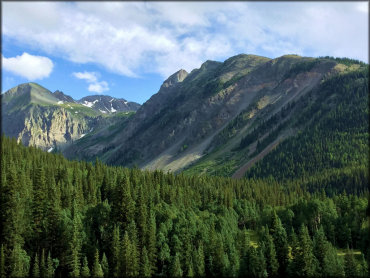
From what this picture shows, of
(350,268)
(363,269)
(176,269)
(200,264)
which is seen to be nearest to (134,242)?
(176,269)

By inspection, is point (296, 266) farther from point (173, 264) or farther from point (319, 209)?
point (319, 209)

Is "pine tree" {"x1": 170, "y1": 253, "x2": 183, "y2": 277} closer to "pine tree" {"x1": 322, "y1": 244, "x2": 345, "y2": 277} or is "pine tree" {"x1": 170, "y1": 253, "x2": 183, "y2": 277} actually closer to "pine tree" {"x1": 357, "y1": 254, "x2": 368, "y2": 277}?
"pine tree" {"x1": 322, "y1": 244, "x2": 345, "y2": 277}

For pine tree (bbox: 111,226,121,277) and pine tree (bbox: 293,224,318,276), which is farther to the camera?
pine tree (bbox: 293,224,318,276)

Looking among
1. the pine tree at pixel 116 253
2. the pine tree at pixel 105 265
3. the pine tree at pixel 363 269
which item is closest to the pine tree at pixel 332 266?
the pine tree at pixel 363 269

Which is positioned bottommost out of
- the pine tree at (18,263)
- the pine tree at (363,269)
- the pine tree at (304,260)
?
the pine tree at (363,269)

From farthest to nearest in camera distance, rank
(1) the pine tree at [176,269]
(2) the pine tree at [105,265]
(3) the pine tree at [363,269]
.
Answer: (3) the pine tree at [363,269] < (1) the pine tree at [176,269] < (2) the pine tree at [105,265]

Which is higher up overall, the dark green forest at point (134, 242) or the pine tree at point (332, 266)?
the dark green forest at point (134, 242)

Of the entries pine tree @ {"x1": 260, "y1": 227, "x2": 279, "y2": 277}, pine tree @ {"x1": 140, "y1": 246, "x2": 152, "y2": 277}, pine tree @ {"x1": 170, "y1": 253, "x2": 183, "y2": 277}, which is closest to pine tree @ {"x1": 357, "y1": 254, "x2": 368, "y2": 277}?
pine tree @ {"x1": 260, "y1": 227, "x2": 279, "y2": 277}

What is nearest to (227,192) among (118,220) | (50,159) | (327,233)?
(327,233)

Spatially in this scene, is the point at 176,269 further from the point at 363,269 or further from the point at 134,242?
the point at 363,269

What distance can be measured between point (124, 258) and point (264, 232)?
48333mm

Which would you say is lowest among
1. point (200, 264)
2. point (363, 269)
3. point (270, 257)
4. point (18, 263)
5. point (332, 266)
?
point (363, 269)

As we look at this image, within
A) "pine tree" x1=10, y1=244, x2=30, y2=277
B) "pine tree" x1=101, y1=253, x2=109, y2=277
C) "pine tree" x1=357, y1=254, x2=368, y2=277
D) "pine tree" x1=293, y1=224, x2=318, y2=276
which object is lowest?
"pine tree" x1=357, y1=254, x2=368, y2=277

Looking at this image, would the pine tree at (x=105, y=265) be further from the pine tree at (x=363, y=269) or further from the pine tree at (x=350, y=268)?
the pine tree at (x=363, y=269)
